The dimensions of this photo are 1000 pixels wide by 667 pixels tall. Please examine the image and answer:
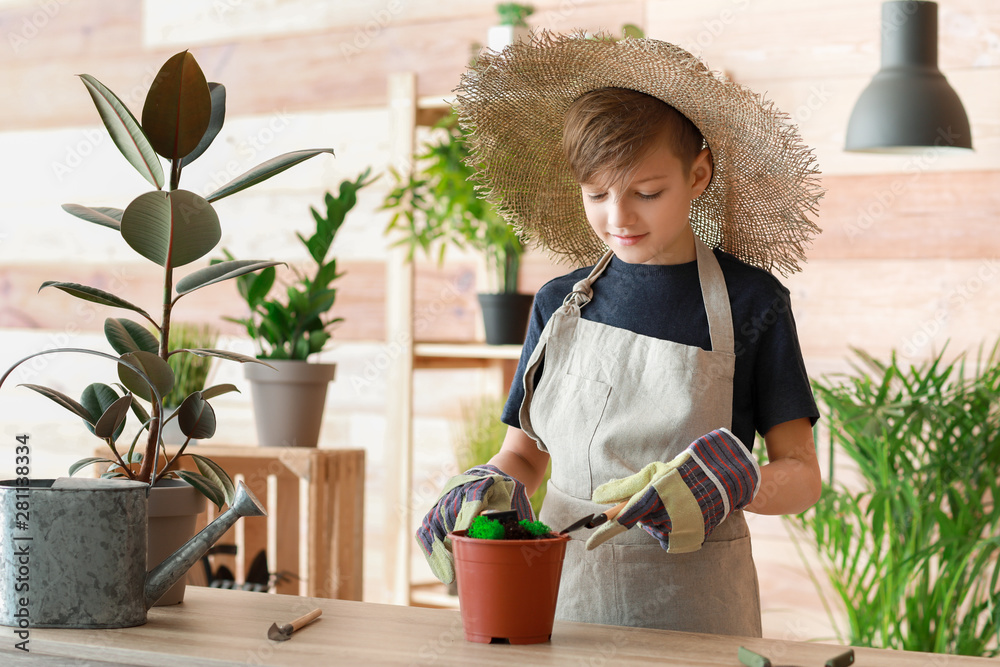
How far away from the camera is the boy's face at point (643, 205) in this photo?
117cm

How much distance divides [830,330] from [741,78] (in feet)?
2.12

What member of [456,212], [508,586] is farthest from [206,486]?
[456,212]

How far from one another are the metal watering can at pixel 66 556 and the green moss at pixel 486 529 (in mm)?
224

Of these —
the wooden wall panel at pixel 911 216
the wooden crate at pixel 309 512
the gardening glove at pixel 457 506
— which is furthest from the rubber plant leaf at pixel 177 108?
the wooden wall panel at pixel 911 216

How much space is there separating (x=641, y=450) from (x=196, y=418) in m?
0.53

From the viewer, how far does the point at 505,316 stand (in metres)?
2.38

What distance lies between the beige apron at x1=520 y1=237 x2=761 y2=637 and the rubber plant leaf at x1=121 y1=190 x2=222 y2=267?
48cm

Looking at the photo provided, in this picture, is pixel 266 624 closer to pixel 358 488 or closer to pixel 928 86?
pixel 358 488

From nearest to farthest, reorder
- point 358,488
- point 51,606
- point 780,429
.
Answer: point 51,606 → point 780,429 → point 358,488

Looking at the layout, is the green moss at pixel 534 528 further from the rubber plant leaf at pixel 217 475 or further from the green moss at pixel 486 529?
the rubber plant leaf at pixel 217 475

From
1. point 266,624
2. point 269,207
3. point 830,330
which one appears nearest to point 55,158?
point 269,207

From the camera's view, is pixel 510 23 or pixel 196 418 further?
pixel 510 23

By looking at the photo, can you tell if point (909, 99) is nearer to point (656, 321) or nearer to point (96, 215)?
point (656, 321)

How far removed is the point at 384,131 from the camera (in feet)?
9.30
